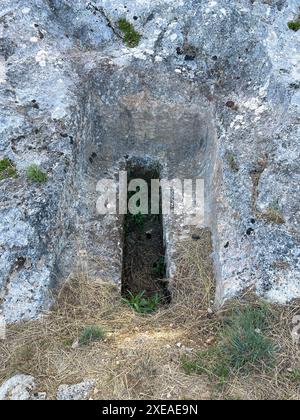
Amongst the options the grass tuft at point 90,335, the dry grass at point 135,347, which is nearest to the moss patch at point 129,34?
the dry grass at point 135,347

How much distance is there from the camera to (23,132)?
4.87m

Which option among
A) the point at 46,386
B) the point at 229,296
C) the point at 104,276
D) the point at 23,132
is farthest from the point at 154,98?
the point at 46,386

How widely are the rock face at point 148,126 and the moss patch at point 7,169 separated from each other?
0.14ft

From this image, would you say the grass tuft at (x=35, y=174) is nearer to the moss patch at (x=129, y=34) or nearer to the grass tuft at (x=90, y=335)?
the grass tuft at (x=90, y=335)

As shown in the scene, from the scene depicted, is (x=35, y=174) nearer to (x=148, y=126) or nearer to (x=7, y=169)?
(x=7, y=169)

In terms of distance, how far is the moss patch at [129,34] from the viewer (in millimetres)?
5480

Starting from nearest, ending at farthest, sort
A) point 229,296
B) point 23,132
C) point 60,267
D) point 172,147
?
point 229,296
point 60,267
point 23,132
point 172,147

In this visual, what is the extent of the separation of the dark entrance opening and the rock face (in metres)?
0.21

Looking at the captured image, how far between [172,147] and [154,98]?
0.57 meters

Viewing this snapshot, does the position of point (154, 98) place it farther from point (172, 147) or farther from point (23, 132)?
point (23, 132)

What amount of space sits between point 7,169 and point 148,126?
165cm

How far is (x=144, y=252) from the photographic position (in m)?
5.44

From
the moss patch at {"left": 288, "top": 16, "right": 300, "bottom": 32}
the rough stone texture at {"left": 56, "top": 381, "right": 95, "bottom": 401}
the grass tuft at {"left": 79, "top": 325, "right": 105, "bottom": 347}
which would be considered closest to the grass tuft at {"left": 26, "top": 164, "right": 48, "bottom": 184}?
the grass tuft at {"left": 79, "top": 325, "right": 105, "bottom": 347}

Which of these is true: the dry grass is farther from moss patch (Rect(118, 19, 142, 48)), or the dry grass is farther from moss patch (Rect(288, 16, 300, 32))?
moss patch (Rect(288, 16, 300, 32))
